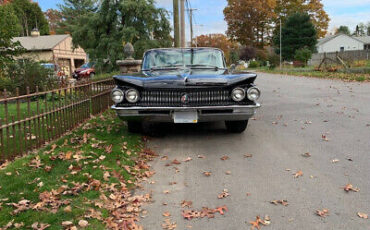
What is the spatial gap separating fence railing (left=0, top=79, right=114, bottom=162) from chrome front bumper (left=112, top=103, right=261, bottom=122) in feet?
3.92

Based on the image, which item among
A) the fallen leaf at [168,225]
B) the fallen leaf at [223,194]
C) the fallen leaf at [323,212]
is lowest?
the fallen leaf at [168,225]

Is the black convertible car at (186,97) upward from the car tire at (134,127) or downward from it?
upward

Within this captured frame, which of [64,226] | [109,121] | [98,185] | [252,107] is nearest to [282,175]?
[252,107]

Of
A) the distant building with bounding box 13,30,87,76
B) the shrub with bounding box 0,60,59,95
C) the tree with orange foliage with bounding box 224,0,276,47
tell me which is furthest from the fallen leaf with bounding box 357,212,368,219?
the tree with orange foliage with bounding box 224,0,276,47

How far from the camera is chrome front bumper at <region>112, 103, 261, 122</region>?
18.0 feet

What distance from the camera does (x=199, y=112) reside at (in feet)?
18.1

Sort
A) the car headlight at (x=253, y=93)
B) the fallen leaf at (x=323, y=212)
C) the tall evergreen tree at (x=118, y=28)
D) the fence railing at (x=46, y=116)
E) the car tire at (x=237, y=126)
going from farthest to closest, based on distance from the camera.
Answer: the tall evergreen tree at (x=118, y=28) < the car tire at (x=237, y=126) < the car headlight at (x=253, y=93) < the fence railing at (x=46, y=116) < the fallen leaf at (x=323, y=212)

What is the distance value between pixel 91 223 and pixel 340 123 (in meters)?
5.80

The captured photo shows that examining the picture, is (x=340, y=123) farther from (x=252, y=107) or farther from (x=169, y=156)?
(x=169, y=156)

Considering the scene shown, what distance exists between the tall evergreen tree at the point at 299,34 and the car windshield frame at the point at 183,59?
46712mm

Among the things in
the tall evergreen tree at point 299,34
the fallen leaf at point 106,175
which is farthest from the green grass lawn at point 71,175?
the tall evergreen tree at point 299,34

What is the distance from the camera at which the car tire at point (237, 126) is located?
6.36 meters

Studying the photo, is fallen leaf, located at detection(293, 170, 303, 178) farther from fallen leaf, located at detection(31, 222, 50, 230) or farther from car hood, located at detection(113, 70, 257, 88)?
fallen leaf, located at detection(31, 222, 50, 230)

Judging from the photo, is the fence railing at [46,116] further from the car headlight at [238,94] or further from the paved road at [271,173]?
the car headlight at [238,94]
